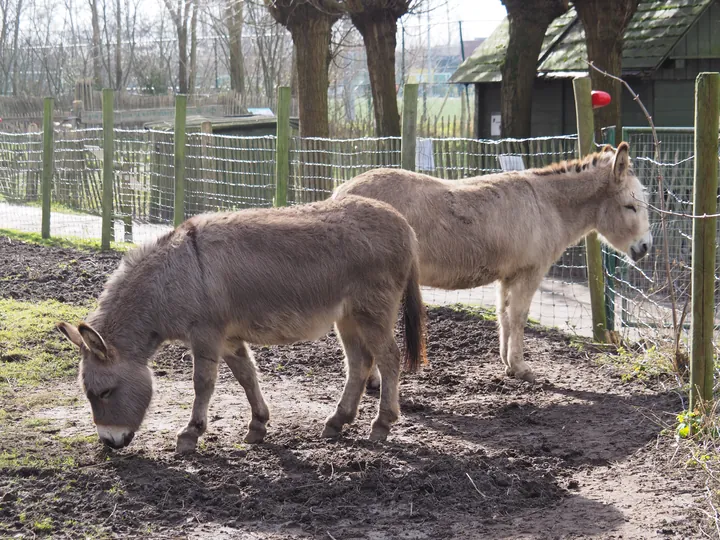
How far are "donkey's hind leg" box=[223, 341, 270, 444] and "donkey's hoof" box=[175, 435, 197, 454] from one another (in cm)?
37

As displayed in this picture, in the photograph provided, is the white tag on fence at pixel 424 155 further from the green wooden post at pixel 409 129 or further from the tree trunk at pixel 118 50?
the tree trunk at pixel 118 50

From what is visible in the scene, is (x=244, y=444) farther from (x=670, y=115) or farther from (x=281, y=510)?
(x=670, y=115)

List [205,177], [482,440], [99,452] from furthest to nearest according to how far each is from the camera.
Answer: [205,177] → [482,440] → [99,452]

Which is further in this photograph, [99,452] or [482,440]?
[482,440]

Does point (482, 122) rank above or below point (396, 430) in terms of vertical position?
above

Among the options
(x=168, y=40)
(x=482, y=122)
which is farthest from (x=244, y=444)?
(x=168, y=40)

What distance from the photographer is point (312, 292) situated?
4.87 metres

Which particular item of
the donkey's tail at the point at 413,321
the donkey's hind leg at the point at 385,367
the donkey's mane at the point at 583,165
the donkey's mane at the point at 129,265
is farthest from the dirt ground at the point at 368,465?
the donkey's mane at the point at 583,165

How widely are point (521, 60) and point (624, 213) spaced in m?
6.14

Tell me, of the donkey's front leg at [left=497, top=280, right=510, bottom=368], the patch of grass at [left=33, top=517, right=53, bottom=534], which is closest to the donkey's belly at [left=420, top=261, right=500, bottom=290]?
the donkey's front leg at [left=497, top=280, right=510, bottom=368]

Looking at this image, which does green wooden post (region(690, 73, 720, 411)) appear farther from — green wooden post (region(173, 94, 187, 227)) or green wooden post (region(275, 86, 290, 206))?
green wooden post (region(173, 94, 187, 227))

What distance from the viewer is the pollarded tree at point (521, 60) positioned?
478 inches

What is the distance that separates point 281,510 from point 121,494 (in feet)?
2.63

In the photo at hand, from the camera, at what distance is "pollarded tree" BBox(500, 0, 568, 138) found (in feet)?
39.8
